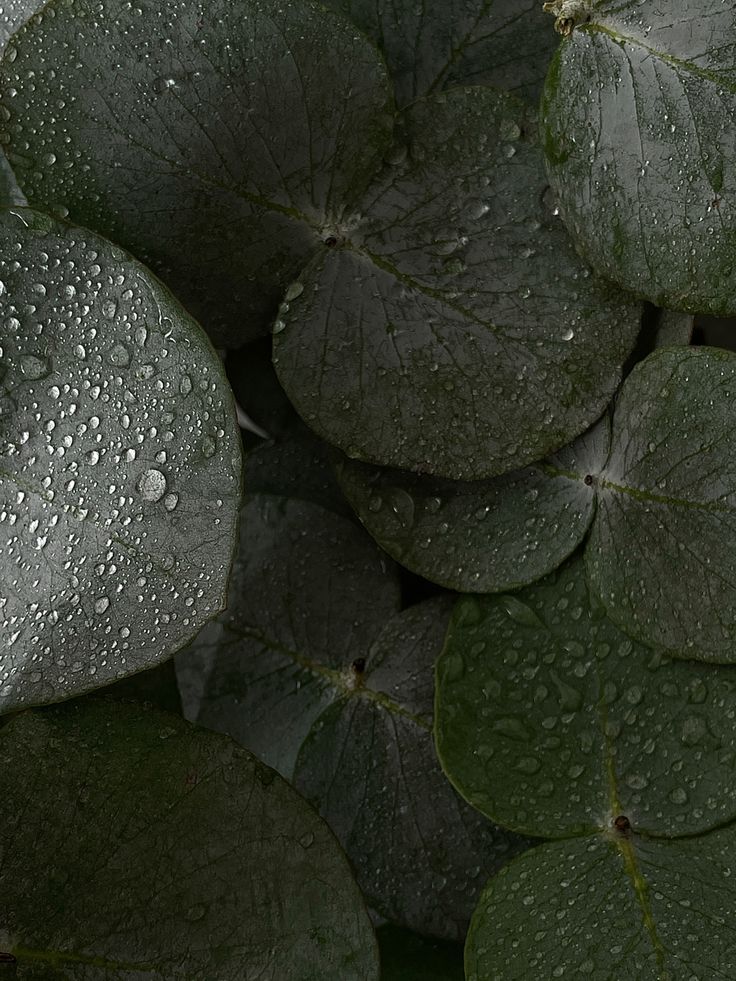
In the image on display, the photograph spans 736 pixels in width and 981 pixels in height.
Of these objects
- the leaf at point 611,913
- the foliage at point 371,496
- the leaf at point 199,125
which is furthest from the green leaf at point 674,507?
the leaf at point 199,125

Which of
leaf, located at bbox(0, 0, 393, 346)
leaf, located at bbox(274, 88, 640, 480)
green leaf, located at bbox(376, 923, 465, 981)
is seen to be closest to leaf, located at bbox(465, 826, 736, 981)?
green leaf, located at bbox(376, 923, 465, 981)

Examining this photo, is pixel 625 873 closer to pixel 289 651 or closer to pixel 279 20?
pixel 289 651

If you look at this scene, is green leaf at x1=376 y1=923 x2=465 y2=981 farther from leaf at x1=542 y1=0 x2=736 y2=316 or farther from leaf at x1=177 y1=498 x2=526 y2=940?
leaf at x1=542 y1=0 x2=736 y2=316

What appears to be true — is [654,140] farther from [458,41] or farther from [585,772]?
[585,772]

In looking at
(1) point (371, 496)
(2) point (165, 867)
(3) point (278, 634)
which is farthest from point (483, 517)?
(2) point (165, 867)

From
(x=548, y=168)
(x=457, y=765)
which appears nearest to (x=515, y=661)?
(x=457, y=765)

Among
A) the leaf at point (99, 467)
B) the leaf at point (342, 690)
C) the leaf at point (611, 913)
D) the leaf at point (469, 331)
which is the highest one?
the leaf at point (99, 467)

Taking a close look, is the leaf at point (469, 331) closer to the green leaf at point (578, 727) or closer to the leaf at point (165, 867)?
the green leaf at point (578, 727)
